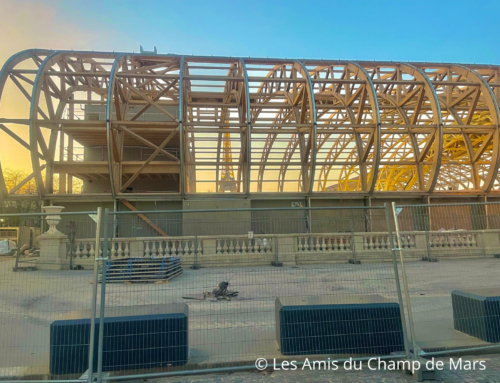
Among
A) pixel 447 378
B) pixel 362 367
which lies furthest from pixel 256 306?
pixel 447 378

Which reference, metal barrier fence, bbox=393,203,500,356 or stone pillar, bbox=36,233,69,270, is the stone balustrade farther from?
stone pillar, bbox=36,233,69,270

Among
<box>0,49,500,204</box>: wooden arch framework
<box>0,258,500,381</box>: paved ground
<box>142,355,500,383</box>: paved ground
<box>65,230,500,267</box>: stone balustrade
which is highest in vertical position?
<box>0,49,500,204</box>: wooden arch framework

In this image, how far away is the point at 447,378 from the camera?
4051mm

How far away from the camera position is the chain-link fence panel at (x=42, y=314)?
13.7 ft

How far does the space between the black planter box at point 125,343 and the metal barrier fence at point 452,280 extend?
302cm

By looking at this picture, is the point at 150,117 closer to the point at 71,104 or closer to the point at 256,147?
the point at 71,104

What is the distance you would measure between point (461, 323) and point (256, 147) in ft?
66.6

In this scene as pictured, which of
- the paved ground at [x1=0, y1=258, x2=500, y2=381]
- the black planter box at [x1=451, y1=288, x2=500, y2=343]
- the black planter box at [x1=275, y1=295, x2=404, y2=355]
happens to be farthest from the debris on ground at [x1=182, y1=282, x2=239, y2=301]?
the black planter box at [x1=451, y1=288, x2=500, y2=343]

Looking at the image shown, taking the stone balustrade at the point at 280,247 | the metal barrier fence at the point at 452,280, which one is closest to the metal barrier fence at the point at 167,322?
the metal barrier fence at the point at 452,280

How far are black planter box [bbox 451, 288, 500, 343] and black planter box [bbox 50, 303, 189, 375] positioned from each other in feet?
14.3

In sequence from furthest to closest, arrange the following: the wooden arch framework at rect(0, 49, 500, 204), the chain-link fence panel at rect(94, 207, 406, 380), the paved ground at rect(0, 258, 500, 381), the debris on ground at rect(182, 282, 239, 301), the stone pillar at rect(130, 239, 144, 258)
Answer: the wooden arch framework at rect(0, 49, 500, 204) < the stone pillar at rect(130, 239, 144, 258) < the debris on ground at rect(182, 282, 239, 301) < the paved ground at rect(0, 258, 500, 381) < the chain-link fence panel at rect(94, 207, 406, 380)

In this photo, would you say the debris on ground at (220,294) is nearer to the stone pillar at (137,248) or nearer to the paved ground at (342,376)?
the paved ground at (342,376)

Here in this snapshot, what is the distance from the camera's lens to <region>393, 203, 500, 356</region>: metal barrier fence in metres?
4.97

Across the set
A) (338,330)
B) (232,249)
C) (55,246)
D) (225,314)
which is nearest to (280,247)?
(232,249)
